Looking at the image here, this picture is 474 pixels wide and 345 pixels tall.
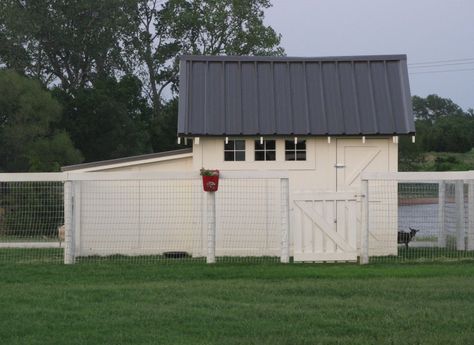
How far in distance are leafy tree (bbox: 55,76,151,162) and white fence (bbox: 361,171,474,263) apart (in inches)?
1531

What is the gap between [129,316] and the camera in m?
10.1

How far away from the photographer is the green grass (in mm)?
9078

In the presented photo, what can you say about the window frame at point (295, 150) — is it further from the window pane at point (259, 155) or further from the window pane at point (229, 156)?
the window pane at point (229, 156)

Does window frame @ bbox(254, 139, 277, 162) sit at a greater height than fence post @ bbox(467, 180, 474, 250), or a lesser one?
greater

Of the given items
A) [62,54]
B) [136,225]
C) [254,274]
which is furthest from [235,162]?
[62,54]

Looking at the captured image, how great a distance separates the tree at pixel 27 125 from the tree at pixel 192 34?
1097cm

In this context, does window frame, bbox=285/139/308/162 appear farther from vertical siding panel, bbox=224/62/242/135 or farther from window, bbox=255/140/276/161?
vertical siding panel, bbox=224/62/242/135

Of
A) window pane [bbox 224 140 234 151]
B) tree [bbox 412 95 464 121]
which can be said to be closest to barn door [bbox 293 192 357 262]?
window pane [bbox 224 140 234 151]

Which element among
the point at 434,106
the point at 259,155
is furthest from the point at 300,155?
the point at 434,106

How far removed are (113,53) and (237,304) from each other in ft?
168

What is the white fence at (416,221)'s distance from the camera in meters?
18.3

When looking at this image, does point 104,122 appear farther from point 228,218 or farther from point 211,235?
point 211,235

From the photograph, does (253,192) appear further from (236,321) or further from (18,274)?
(236,321)

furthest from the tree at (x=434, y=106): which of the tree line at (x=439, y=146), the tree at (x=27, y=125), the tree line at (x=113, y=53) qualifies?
the tree at (x=27, y=125)
